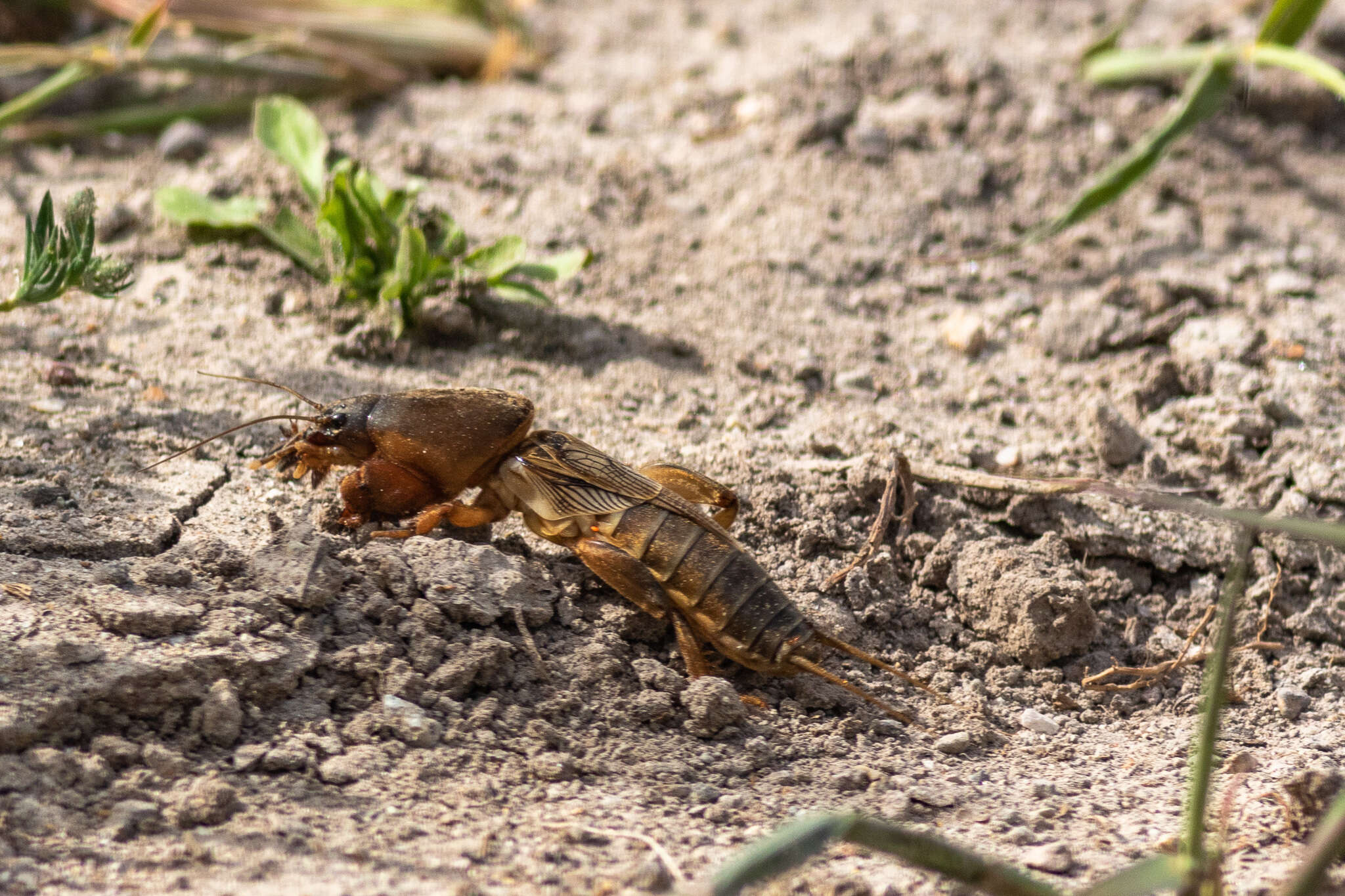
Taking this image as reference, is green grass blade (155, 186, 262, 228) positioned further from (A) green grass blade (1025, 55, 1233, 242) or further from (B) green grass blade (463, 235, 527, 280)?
(A) green grass blade (1025, 55, 1233, 242)

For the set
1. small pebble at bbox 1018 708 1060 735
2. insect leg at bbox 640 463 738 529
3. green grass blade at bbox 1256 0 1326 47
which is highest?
green grass blade at bbox 1256 0 1326 47

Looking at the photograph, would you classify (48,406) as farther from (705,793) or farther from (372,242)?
(705,793)

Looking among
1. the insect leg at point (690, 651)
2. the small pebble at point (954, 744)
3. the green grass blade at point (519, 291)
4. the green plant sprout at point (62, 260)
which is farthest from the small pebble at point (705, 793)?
the green plant sprout at point (62, 260)

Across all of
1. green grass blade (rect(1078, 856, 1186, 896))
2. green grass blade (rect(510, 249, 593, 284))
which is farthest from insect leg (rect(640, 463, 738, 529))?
green grass blade (rect(1078, 856, 1186, 896))

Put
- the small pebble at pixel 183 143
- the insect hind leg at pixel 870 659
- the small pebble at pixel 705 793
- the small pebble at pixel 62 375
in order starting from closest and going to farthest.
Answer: the small pebble at pixel 705 793 → the insect hind leg at pixel 870 659 → the small pebble at pixel 62 375 → the small pebble at pixel 183 143

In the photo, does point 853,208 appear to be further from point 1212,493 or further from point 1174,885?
point 1174,885

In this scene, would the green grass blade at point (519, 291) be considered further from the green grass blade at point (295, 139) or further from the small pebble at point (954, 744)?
the small pebble at point (954, 744)
